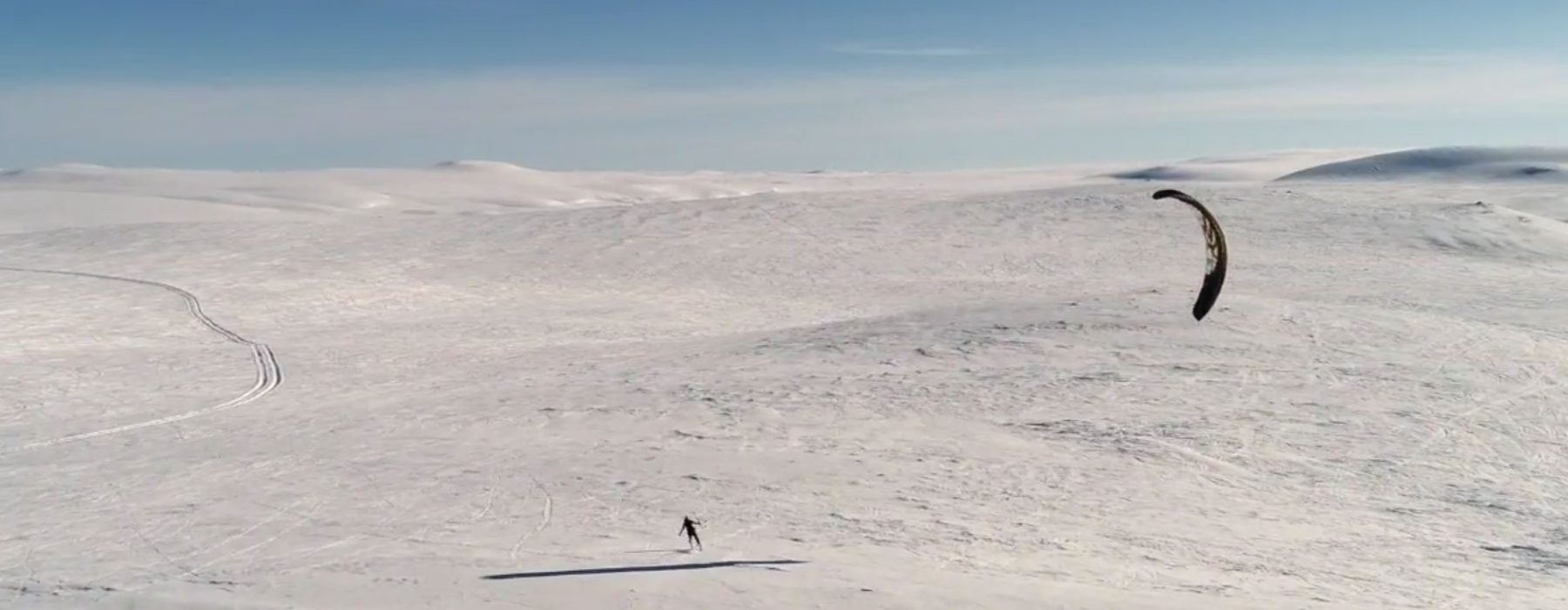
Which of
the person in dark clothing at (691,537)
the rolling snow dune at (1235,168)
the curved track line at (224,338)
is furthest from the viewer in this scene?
the rolling snow dune at (1235,168)

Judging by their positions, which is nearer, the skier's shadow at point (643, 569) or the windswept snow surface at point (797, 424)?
the skier's shadow at point (643, 569)

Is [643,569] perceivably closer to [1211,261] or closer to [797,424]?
[797,424]

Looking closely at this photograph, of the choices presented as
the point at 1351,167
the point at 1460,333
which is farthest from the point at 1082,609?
the point at 1351,167

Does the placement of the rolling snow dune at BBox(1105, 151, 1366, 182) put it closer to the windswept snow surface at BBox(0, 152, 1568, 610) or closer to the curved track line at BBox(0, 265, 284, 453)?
the windswept snow surface at BBox(0, 152, 1568, 610)

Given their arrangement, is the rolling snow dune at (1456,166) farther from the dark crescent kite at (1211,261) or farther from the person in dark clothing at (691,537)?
the person in dark clothing at (691,537)

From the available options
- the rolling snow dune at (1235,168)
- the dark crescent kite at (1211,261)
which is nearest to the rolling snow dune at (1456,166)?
the rolling snow dune at (1235,168)

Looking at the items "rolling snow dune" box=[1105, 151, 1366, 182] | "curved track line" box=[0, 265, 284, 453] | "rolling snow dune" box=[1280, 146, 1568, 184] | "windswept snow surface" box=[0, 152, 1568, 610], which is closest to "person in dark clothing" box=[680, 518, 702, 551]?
"windswept snow surface" box=[0, 152, 1568, 610]
